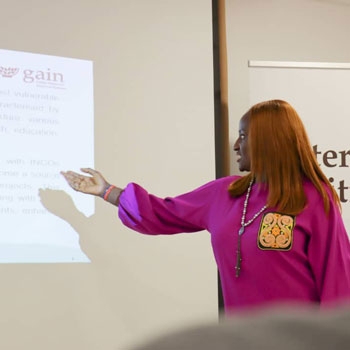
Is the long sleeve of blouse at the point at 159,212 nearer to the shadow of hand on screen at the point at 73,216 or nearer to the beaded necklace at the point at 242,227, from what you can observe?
the beaded necklace at the point at 242,227

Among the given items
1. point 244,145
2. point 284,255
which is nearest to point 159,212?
point 244,145

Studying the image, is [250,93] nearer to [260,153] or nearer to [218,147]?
[218,147]

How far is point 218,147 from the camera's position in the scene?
3100mm

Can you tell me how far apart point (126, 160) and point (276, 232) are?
116 cm

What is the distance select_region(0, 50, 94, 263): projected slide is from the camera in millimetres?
2400

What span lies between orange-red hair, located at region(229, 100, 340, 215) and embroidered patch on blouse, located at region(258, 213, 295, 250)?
23 mm

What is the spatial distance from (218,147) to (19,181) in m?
1.01

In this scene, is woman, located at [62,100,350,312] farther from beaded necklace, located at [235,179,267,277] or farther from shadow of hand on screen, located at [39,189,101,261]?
shadow of hand on screen, located at [39,189,101,261]

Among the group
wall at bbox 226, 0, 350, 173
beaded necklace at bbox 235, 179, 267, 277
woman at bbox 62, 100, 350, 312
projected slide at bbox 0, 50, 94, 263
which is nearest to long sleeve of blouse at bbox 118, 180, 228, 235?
woman at bbox 62, 100, 350, 312

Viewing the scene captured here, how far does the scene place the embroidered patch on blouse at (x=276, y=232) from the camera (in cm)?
162

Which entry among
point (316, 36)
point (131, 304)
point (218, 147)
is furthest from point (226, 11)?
point (131, 304)

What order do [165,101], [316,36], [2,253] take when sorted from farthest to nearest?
1. [316,36]
2. [165,101]
3. [2,253]

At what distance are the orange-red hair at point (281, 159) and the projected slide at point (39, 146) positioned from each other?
93cm

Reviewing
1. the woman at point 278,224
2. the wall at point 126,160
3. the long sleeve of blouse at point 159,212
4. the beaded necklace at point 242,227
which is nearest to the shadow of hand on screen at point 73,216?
the wall at point 126,160
